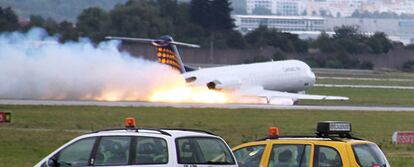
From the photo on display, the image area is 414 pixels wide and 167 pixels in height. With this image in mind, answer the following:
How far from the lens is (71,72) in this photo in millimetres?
64688

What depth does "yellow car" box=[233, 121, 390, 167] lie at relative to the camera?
21750 millimetres

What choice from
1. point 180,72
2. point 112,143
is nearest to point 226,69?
point 180,72

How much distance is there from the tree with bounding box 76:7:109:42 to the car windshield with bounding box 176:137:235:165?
3109 inches

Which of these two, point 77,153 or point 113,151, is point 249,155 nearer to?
point 113,151

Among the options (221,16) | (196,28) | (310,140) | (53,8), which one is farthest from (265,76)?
(53,8)

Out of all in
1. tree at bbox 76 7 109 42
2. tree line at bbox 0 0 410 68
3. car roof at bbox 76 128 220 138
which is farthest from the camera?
tree line at bbox 0 0 410 68

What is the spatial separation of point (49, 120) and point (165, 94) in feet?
69.4

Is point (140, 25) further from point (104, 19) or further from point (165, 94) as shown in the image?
Result: point (165, 94)

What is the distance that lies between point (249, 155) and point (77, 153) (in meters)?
3.52

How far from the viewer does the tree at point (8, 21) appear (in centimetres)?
8715

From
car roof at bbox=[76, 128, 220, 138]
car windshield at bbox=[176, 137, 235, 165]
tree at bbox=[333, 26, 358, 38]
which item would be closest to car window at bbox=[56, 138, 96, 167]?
car roof at bbox=[76, 128, 220, 138]

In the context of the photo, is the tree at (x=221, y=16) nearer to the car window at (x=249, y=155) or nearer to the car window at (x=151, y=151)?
the car window at (x=249, y=155)

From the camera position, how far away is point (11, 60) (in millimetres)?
61031

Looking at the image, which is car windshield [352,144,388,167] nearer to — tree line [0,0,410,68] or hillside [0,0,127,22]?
tree line [0,0,410,68]
